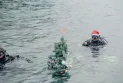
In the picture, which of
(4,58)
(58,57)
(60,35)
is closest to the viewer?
(58,57)

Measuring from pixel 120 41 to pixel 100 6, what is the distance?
30500 mm

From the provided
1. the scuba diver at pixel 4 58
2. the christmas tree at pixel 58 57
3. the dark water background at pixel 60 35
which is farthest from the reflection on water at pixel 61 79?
the scuba diver at pixel 4 58

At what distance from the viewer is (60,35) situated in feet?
149

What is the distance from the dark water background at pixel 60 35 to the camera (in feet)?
96.0

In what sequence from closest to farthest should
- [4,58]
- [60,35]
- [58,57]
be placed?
1. [58,57]
2. [4,58]
3. [60,35]

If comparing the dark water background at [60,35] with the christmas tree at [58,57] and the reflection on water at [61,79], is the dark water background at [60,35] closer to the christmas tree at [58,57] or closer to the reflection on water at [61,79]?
the reflection on water at [61,79]

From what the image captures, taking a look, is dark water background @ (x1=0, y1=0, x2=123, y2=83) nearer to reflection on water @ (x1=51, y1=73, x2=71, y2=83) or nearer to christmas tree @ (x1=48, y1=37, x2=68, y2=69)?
reflection on water @ (x1=51, y1=73, x2=71, y2=83)

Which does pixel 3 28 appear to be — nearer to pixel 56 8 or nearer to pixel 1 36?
pixel 1 36

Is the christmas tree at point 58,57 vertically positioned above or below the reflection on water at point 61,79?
above

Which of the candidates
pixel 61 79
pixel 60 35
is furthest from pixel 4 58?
pixel 60 35

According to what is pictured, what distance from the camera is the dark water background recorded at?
2925cm

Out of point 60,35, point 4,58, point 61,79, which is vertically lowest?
point 61,79

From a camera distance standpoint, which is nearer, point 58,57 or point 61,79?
point 61,79

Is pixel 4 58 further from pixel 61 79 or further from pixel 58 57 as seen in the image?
pixel 61 79
